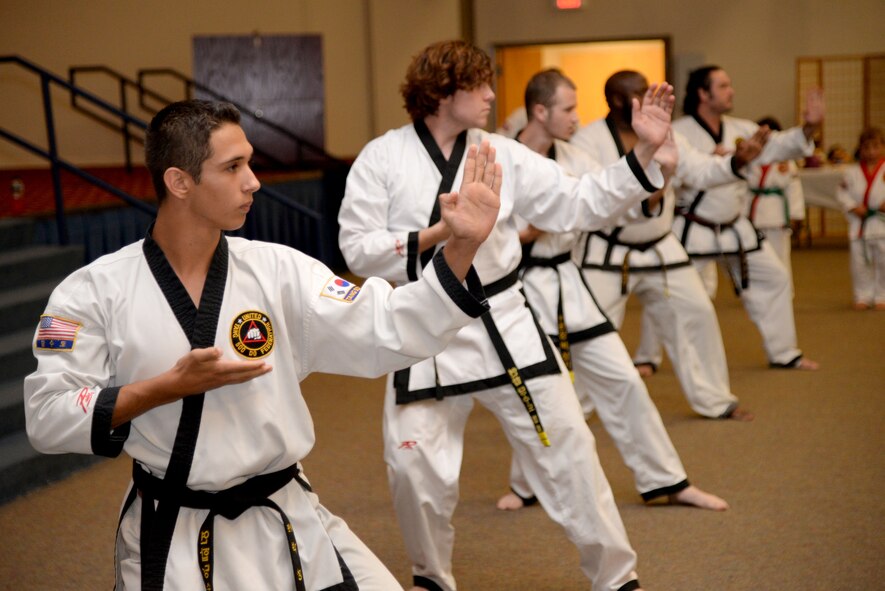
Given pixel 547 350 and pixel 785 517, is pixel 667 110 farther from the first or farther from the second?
pixel 785 517

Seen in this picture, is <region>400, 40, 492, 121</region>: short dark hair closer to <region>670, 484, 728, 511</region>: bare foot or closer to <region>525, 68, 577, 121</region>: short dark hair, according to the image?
<region>525, 68, 577, 121</region>: short dark hair

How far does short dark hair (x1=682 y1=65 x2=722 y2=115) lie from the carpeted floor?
143 cm

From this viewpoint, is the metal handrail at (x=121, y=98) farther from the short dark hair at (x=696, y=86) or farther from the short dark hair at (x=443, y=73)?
the short dark hair at (x=443, y=73)

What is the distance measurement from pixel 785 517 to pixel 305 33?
8980mm

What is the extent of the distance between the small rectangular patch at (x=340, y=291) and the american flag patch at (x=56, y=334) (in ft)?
1.46

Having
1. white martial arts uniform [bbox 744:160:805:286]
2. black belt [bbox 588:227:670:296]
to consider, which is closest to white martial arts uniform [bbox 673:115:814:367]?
black belt [bbox 588:227:670:296]

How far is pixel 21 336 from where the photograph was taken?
478 centimetres

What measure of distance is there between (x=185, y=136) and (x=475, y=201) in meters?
0.54

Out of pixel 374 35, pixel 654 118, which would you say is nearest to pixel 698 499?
pixel 654 118

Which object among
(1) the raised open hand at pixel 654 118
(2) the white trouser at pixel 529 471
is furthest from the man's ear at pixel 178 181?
(1) the raised open hand at pixel 654 118

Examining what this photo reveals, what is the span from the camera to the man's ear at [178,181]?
1.88 metres

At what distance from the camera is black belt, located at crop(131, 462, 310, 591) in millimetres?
1846

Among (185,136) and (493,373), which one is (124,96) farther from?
(185,136)

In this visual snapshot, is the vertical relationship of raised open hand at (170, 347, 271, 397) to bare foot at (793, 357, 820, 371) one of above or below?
above
